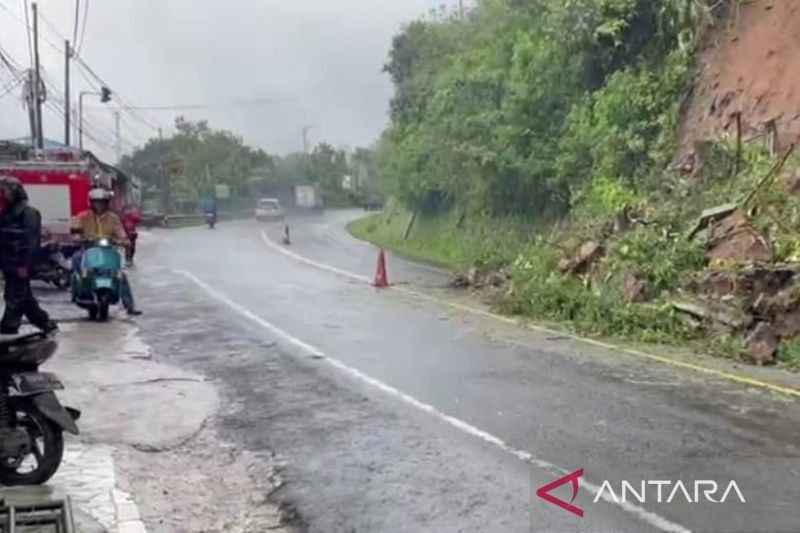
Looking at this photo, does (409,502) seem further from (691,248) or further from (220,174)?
(220,174)

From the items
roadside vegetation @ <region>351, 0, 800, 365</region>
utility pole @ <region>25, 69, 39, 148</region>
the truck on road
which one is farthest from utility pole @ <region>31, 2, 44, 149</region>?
the truck on road

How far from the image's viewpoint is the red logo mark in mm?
6180

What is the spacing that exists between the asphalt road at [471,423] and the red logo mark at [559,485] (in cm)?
6

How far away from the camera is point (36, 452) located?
704 cm

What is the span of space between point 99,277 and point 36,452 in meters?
9.11

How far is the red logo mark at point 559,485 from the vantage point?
20.3 feet

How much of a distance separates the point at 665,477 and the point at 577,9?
17.5 metres

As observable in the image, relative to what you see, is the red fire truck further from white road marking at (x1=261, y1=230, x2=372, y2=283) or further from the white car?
the white car

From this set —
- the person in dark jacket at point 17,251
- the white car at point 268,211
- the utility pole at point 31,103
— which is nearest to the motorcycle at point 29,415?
the person in dark jacket at point 17,251

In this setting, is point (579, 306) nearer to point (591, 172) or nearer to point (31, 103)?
point (591, 172)

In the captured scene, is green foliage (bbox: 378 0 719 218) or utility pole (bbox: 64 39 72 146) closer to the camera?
green foliage (bbox: 378 0 719 218)

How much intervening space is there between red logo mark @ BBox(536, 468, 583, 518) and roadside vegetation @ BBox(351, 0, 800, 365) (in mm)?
5691

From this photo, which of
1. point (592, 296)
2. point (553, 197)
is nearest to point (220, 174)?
point (553, 197)

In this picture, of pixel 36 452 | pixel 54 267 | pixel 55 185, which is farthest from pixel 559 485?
pixel 55 185
